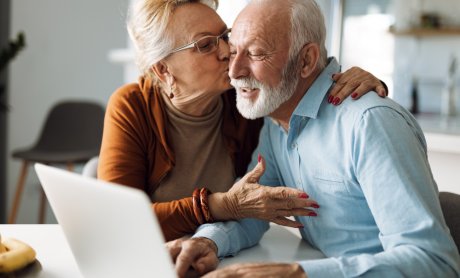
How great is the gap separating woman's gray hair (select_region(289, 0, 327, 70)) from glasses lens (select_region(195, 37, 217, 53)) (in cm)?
32

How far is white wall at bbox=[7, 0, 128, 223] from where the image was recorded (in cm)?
468

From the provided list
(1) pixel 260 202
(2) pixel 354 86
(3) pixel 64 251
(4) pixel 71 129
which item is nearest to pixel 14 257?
(3) pixel 64 251

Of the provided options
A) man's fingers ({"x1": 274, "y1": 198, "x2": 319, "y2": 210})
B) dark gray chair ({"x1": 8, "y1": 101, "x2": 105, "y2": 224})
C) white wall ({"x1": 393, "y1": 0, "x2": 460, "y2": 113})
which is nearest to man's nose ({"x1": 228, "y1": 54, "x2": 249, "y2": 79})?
man's fingers ({"x1": 274, "y1": 198, "x2": 319, "y2": 210})

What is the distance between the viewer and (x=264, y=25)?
5.00 ft

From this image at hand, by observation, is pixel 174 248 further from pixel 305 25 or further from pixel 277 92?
pixel 305 25

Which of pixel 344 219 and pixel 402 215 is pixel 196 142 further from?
pixel 402 215

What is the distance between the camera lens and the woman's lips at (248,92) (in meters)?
1.59

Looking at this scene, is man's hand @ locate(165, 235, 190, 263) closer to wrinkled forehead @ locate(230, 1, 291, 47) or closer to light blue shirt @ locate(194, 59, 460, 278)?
light blue shirt @ locate(194, 59, 460, 278)

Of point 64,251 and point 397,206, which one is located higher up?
point 397,206

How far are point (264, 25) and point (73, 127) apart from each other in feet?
10.2

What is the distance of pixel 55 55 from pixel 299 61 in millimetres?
3564

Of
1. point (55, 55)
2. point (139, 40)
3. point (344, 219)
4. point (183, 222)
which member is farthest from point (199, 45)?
point (55, 55)

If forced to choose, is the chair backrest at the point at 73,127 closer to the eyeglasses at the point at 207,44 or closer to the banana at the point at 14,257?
the eyeglasses at the point at 207,44

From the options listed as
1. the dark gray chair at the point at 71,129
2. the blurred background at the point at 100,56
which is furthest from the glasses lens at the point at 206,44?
the blurred background at the point at 100,56
